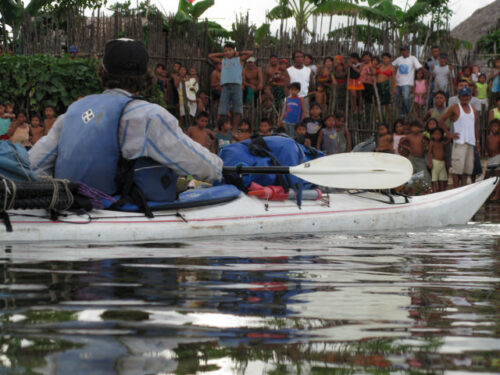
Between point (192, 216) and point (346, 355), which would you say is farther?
point (192, 216)

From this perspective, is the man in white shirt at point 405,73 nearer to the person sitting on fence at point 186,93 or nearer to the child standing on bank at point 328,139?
the child standing on bank at point 328,139

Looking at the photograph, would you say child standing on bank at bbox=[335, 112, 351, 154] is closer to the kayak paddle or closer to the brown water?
the kayak paddle

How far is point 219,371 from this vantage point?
160 cm

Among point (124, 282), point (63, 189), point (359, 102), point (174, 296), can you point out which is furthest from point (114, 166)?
point (359, 102)

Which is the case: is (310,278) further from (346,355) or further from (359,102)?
(359,102)

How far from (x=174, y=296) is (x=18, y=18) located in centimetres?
1890

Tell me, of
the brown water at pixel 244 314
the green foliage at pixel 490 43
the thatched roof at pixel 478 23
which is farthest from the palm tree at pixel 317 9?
the brown water at pixel 244 314

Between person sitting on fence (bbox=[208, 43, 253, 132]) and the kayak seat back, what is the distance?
6524 millimetres

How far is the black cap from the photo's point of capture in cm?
506

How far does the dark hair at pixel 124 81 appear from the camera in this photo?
516cm

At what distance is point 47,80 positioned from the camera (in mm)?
11812

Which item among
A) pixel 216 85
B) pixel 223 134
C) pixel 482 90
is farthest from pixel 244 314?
pixel 482 90

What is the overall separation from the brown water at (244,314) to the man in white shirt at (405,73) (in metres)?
9.05

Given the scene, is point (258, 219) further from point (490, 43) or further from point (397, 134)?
point (490, 43)
